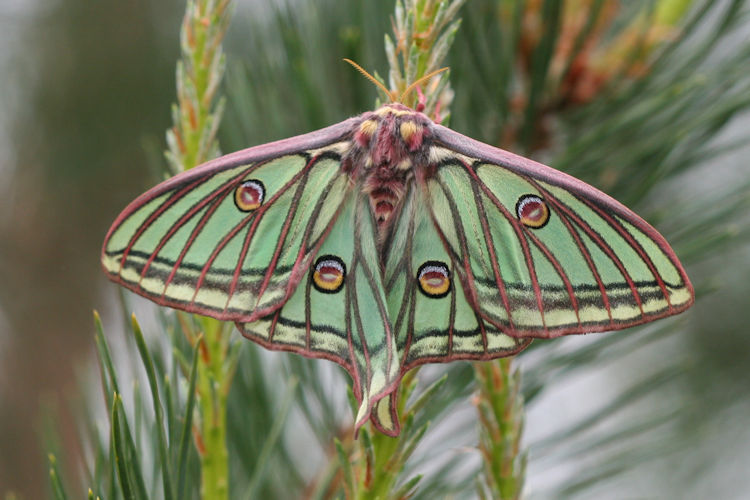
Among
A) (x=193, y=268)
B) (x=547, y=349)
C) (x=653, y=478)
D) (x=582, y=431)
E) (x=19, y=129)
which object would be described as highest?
(x=19, y=129)

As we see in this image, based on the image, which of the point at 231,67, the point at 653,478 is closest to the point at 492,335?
the point at 231,67

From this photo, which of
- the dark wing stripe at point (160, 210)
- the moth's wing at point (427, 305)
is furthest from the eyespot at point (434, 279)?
the dark wing stripe at point (160, 210)

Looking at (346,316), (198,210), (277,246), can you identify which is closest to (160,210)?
(198,210)

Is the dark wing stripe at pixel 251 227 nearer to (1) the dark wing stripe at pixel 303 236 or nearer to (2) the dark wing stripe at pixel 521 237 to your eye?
(1) the dark wing stripe at pixel 303 236

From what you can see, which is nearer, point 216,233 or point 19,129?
point 216,233

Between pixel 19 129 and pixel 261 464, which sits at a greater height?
pixel 19 129

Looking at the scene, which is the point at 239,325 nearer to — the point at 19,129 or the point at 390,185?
the point at 390,185

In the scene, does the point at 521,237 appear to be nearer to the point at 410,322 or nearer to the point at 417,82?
the point at 410,322

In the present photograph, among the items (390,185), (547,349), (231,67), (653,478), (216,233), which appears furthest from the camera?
(653,478)
